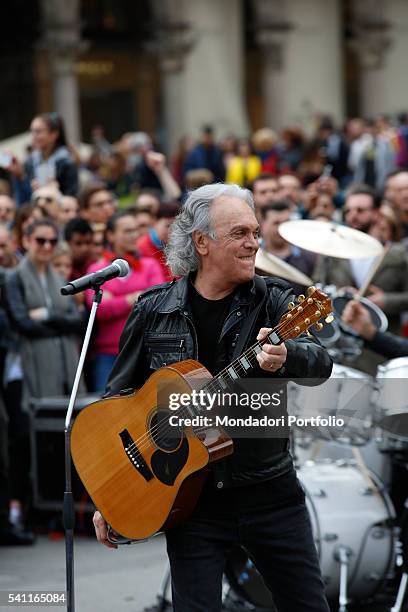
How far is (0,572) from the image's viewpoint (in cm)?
713

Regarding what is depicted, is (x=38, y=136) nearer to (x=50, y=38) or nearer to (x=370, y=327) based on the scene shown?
(x=370, y=327)

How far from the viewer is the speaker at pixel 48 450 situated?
8023mm

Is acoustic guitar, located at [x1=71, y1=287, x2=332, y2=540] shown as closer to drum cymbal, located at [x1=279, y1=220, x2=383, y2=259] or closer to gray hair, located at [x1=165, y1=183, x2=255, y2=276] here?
gray hair, located at [x1=165, y1=183, x2=255, y2=276]

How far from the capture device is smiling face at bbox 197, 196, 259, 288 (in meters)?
4.31

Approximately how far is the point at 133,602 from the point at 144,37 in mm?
22579

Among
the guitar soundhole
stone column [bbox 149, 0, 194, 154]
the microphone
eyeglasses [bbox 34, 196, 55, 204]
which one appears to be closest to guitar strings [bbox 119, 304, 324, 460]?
the guitar soundhole

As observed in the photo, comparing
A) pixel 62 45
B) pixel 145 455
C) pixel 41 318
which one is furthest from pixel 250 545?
pixel 62 45

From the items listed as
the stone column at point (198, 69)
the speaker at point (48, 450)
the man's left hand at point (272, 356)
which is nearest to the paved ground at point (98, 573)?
the speaker at point (48, 450)

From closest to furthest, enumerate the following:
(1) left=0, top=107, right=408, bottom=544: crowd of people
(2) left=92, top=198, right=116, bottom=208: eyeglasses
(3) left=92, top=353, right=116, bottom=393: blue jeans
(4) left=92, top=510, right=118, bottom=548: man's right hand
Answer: (4) left=92, top=510, right=118, bottom=548: man's right hand, (1) left=0, top=107, right=408, bottom=544: crowd of people, (3) left=92, top=353, right=116, bottom=393: blue jeans, (2) left=92, top=198, right=116, bottom=208: eyeglasses

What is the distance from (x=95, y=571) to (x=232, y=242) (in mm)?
3316

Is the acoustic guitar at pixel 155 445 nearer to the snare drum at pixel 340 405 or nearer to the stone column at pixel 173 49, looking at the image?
the snare drum at pixel 340 405

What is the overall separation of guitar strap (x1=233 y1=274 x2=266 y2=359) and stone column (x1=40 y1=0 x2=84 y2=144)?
2014cm

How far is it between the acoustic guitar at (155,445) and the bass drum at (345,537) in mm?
1909

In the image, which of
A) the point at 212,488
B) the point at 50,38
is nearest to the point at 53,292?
the point at 212,488
